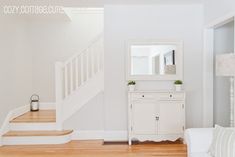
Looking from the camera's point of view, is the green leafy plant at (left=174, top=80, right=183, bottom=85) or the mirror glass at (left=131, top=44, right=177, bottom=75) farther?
the mirror glass at (left=131, top=44, right=177, bottom=75)

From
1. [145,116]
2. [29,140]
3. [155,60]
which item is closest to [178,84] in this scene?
[155,60]

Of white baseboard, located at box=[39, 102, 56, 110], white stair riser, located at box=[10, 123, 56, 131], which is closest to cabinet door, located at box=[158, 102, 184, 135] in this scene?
white stair riser, located at box=[10, 123, 56, 131]

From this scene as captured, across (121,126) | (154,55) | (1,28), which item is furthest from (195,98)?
(1,28)

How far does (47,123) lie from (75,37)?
246 cm

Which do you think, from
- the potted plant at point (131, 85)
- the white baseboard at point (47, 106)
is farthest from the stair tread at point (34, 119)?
Result: the potted plant at point (131, 85)

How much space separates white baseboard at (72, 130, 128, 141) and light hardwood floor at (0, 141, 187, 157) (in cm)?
25

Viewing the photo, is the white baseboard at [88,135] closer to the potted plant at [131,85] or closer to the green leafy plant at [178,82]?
the potted plant at [131,85]

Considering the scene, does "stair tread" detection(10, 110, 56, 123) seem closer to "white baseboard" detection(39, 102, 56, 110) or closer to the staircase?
the staircase

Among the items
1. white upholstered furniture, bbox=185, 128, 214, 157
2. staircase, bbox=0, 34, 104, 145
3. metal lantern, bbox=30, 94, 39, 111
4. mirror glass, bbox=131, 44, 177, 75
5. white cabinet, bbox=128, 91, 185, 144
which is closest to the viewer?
white upholstered furniture, bbox=185, 128, 214, 157

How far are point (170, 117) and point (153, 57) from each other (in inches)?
46.2

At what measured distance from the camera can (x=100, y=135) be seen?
184 inches

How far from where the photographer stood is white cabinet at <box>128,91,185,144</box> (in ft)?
13.7

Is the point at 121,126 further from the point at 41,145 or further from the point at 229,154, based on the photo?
the point at 229,154

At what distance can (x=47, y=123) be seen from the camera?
457 cm
